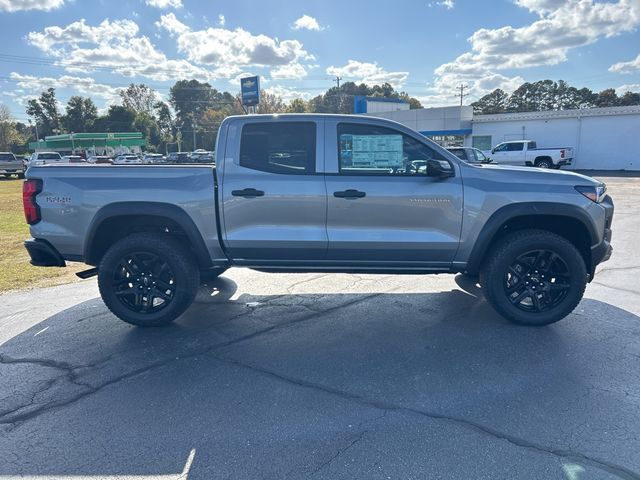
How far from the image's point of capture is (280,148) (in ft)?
14.5

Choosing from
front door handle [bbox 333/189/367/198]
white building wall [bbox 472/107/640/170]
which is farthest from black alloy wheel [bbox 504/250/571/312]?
white building wall [bbox 472/107/640/170]

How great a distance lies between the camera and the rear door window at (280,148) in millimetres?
4379

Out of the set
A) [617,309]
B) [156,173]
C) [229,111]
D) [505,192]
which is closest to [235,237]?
[156,173]

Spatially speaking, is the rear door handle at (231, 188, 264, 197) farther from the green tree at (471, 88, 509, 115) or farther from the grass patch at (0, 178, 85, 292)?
the green tree at (471, 88, 509, 115)

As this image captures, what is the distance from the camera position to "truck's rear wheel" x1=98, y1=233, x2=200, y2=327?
4.41 m

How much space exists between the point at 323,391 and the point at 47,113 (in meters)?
115

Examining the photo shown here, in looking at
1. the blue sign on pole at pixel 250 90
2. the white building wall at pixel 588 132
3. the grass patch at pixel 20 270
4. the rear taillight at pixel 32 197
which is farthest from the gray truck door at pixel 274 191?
the blue sign on pole at pixel 250 90

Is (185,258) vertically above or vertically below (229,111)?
below

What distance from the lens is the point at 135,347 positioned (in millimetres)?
4168

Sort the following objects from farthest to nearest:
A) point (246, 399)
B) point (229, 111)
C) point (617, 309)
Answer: point (229, 111)
point (617, 309)
point (246, 399)

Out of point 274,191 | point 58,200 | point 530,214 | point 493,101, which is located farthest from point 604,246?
point 493,101

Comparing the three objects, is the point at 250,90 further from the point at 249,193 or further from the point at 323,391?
the point at 323,391

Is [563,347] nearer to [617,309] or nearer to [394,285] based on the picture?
[617,309]

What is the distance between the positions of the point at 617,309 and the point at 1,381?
6.05 m
